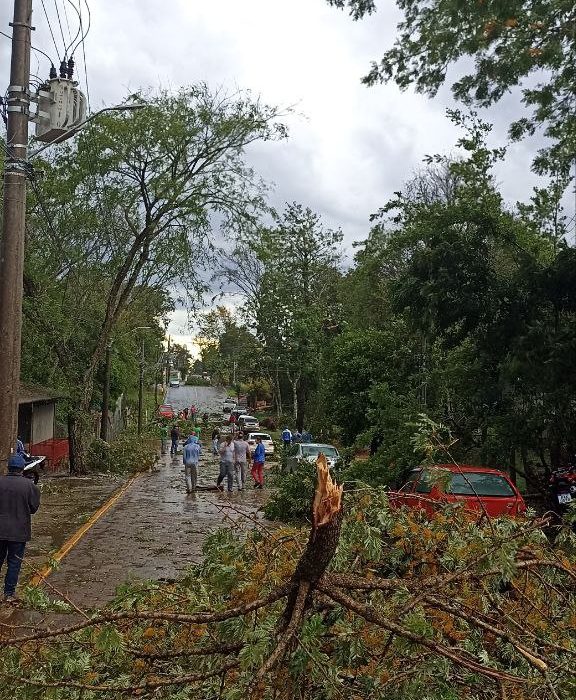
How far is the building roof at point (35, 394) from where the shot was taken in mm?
22653

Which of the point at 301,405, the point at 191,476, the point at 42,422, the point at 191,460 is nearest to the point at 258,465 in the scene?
the point at 191,476

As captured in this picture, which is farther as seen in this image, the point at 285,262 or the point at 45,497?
the point at 285,262

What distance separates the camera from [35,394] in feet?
78.8

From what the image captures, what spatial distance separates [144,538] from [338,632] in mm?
9957

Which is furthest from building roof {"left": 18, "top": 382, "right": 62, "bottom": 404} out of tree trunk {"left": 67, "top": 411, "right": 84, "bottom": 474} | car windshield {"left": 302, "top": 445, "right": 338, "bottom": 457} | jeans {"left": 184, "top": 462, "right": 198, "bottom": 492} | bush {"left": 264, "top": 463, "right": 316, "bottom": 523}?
bush {"left": 264, "top": 463, "right": 316, "bottom": 523}

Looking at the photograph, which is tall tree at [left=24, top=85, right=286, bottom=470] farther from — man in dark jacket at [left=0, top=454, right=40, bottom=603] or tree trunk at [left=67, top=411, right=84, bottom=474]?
man in dark jacket at [left=0, top=454, right=40, bottom=603]

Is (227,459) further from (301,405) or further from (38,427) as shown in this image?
(301,405)

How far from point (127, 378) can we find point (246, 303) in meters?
8.77

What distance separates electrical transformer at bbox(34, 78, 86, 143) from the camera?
33.0 ft

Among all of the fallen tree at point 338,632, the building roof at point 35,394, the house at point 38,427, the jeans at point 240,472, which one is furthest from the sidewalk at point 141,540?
the house at point 38,427

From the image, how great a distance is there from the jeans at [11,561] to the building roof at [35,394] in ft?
45.2

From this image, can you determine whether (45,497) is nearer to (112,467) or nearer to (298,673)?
(112,467)

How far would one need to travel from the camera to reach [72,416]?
85.1ft

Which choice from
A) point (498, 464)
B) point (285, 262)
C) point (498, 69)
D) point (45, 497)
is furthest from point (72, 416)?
point (285, 262)
